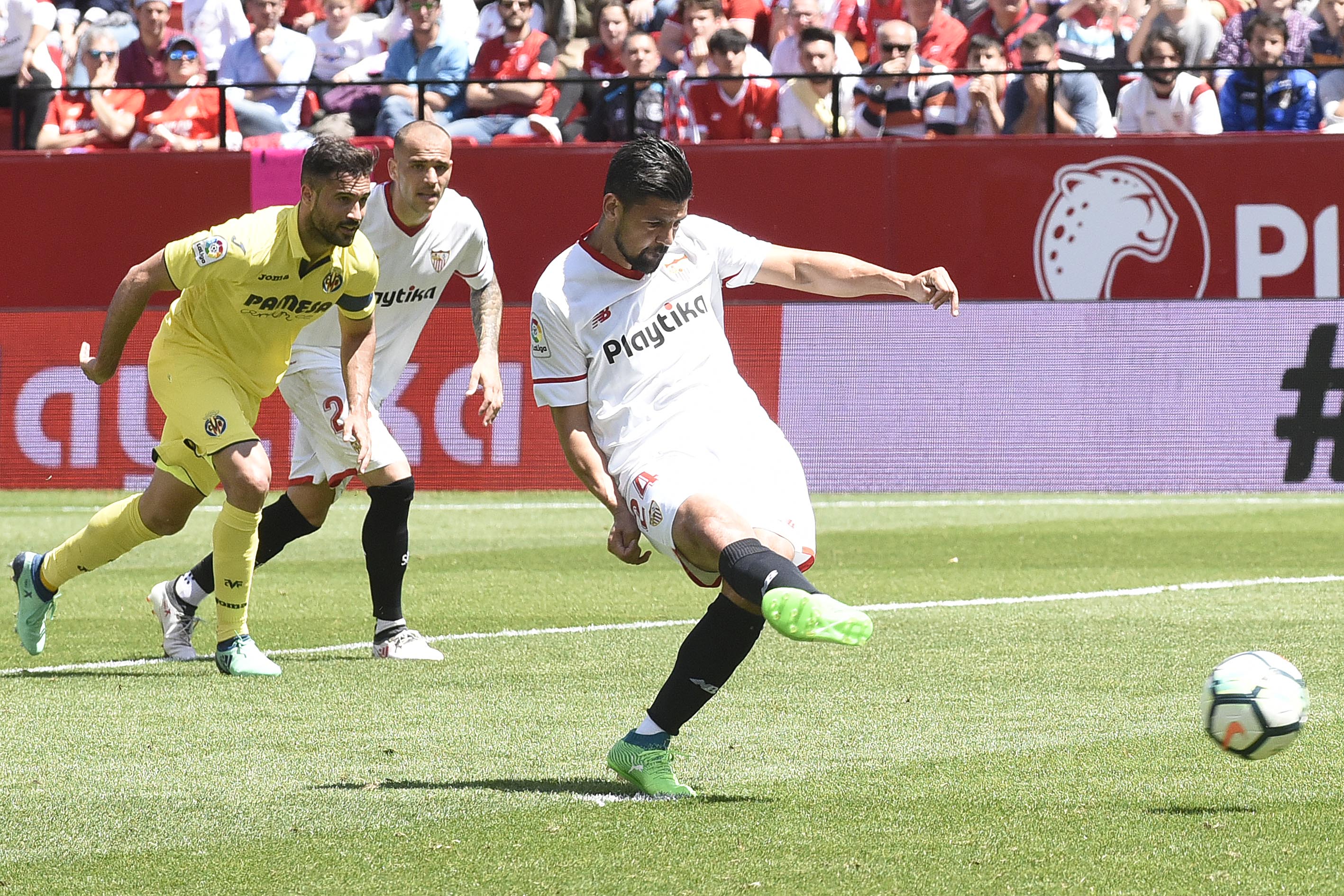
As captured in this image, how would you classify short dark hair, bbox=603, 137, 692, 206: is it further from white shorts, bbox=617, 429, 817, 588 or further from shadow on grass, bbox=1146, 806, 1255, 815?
shadow on grass, bbox=1146, 806, 1255, 815

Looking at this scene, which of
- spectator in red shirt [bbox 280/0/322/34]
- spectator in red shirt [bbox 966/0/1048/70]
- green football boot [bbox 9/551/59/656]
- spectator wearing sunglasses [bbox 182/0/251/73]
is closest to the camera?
green football boot [bbox 9/551/59/656]

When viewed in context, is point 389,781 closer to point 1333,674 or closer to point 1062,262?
point 1333,674

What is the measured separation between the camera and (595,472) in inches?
201

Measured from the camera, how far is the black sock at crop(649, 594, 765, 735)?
195 inches

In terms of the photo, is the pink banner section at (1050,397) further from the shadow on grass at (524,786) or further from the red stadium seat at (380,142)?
the shadow on grass at (524,786)

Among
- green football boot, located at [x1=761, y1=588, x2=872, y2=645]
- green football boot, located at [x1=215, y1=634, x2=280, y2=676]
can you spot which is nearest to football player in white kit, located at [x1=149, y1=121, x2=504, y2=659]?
green football boot, located at [x1=215, y1=634, x2=280, y2=676]

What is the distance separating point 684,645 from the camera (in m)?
5.04

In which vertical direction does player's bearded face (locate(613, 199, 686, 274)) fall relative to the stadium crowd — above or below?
below

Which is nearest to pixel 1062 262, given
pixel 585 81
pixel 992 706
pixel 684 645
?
pixel 585 81

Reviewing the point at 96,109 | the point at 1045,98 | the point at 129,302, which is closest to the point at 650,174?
the point at 129,302

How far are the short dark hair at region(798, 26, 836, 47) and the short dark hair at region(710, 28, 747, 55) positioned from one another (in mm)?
529

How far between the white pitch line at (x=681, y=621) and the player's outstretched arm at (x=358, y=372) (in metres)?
1.10

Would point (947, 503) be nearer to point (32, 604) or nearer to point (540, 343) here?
point (32, 604)

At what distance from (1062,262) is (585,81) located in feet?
14.7
